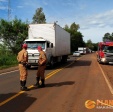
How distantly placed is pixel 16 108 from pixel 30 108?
396 mm

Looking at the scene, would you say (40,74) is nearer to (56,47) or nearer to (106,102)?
(106,102)

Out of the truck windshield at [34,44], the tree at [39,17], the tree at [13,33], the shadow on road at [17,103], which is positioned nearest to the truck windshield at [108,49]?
the truck windshield at [34,44]

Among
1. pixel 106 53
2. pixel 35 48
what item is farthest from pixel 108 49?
pixel 35 48

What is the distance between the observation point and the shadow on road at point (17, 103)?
8258mm

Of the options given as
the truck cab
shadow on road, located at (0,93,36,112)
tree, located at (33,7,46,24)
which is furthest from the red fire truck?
tree, located at (33,7,46,24)

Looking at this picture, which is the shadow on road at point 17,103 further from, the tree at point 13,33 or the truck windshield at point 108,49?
the tree at point 13,33

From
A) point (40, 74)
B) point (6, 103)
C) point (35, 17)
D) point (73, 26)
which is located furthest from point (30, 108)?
point (73, 26)

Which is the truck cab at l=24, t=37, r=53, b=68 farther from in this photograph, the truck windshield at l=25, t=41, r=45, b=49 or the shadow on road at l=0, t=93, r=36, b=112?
the shadow on road at l=0, t=93, r=36, b=112

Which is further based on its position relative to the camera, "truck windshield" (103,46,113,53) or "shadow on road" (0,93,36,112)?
"truck windshield" (103,46,113,53)

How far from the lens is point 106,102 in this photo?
933 centimetres

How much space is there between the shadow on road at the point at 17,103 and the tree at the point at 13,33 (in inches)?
1408

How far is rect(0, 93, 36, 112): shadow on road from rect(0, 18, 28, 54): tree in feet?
117

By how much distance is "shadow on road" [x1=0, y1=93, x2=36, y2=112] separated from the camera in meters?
8.26

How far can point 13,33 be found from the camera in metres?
47.7
